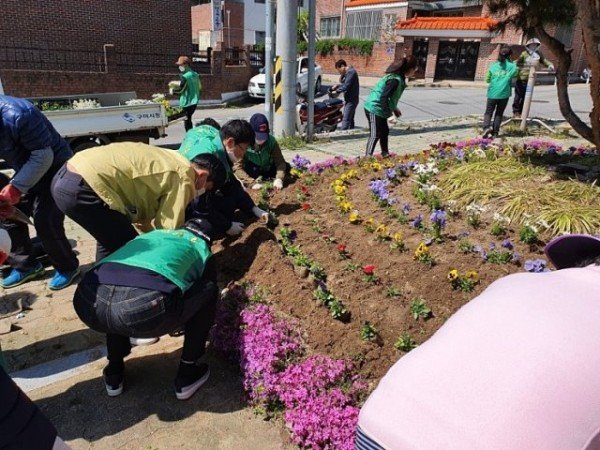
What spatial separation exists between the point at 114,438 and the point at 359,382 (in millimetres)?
1318

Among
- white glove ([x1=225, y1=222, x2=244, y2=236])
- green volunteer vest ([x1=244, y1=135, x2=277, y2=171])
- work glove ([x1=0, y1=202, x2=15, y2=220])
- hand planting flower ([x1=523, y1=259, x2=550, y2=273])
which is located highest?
work glove ([x1=0, y1=202, x2=15, y2=220])

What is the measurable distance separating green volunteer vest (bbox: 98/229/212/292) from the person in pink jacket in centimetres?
145

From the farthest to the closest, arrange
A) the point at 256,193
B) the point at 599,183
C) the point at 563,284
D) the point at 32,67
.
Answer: the point at 32,67
the point at 256,193
the point at 599,183
the point at 563,284

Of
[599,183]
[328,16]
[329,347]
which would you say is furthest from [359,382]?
[328,16]

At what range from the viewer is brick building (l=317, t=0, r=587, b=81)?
93.5 ft

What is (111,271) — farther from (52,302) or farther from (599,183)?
(599,183)

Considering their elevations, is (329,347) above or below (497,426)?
below

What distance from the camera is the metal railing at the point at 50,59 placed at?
1784 centimetres

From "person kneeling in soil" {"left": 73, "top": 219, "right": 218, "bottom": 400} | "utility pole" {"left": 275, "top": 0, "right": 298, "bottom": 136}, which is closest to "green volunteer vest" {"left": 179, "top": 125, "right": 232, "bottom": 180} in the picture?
"person kneeling in soil" {"left": 73, "top": 219, "right": 218, "bottom": 400}

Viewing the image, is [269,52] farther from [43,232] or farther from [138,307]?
[138,307]

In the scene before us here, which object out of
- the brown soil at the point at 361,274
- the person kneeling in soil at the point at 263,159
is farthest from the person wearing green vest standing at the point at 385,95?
the brown soil at the point at 361,274

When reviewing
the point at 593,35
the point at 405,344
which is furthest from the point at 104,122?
→ the point at 405,344

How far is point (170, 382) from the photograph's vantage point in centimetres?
304

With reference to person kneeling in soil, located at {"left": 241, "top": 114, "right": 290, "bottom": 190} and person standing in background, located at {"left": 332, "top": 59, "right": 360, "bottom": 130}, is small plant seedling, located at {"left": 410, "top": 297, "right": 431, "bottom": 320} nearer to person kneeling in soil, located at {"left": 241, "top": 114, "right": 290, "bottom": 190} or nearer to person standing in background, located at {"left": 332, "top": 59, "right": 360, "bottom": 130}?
person kneeling in soil, located at {"left": 241, "top": 114, "right": 290, "bottom": 190}
